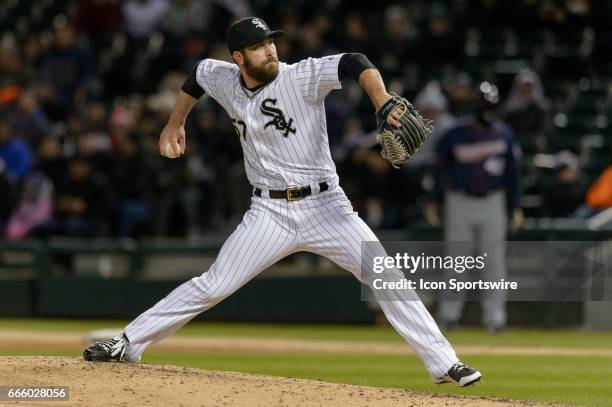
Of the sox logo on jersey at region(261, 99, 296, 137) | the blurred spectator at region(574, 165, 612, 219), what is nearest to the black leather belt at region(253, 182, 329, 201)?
the sox logo on jersey at region(261, 99, 296, 137)

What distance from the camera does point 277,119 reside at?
6.56 meters

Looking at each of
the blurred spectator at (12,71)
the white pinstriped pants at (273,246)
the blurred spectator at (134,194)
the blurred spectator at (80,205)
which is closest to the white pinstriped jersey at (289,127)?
the white pinstriped pants at (273,246)

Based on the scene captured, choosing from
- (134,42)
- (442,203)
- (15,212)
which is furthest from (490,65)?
(15,212)

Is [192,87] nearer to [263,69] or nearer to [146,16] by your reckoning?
[263,69]

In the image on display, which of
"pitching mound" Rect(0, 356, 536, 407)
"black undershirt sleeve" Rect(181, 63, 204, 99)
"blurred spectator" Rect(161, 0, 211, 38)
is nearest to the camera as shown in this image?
"pitching mound" Rect(0, 356, 536, 407)

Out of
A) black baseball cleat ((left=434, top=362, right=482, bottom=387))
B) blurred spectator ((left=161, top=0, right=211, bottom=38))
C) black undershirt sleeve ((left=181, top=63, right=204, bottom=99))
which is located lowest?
black baseball cleat ((left=434, top=362, right=482, bottom=387))

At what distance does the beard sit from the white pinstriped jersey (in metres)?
0.03

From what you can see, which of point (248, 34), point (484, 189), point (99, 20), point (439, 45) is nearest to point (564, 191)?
point (484, 189)

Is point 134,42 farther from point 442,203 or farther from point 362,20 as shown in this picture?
point 442,203

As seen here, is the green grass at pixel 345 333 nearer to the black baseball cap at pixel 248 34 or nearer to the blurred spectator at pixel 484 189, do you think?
the blurred spectator at pixel 484 189

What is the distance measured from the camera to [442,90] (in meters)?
14.9

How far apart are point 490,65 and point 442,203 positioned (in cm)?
387

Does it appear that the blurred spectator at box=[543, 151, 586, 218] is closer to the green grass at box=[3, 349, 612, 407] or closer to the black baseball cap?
the green grass at box=[3, 349, 612, 407]

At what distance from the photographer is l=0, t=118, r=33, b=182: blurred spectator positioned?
48.1 ft
